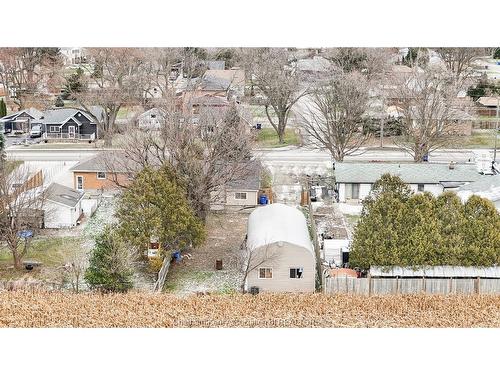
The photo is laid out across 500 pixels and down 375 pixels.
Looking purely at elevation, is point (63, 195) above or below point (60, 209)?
above

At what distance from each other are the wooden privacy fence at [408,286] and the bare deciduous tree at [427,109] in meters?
4.22

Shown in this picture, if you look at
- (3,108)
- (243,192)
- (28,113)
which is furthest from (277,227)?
(3,108)

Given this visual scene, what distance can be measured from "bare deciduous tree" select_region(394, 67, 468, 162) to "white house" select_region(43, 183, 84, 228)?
662 centimetres

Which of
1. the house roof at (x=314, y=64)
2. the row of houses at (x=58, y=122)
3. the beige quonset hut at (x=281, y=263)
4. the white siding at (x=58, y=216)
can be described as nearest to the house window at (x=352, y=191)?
the beige quonset hut at (x=281, y=263)

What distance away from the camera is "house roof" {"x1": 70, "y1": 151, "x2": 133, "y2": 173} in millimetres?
15414

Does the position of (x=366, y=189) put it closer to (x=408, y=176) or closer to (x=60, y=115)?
(x=408, y=176)

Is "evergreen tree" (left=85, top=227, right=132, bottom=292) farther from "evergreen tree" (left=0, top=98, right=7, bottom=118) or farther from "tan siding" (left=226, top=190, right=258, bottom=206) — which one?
"evergreen tree" (left=0, top=98, right=7, bottom=118)

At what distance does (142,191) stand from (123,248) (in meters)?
1.22

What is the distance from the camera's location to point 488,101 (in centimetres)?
1769

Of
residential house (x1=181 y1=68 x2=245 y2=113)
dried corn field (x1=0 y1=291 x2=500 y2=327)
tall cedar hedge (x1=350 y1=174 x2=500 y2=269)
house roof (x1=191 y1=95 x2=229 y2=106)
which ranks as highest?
residential house (x1=181 y1=68 x2=245 y2=113)

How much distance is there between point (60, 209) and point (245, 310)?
444 centimetres

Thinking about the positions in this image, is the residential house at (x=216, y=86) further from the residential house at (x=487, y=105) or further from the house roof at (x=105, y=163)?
the residential house at (x=487, y=105)

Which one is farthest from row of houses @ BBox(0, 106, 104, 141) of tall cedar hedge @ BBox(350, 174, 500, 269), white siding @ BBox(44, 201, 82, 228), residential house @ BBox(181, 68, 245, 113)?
tall cedar hedge @ BBox(350, 174, 500, 269)

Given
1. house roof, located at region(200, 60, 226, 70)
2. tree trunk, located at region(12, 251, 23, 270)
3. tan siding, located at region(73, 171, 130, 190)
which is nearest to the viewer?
tree trunk, located at region(12, 251, 23, 270)
